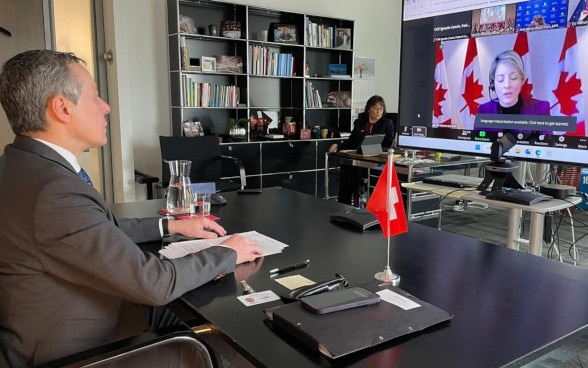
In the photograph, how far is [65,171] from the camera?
43.9 inches

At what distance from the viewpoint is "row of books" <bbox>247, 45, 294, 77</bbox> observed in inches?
206

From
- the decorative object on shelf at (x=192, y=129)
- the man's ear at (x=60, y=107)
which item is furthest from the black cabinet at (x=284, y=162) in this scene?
the man's ear at (x=60, y=107)

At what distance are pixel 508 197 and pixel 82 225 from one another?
1931 mm

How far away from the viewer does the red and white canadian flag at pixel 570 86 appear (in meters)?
2.14

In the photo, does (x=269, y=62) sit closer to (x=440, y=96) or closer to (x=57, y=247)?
(x=440, y=96)

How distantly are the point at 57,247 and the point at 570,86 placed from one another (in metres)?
2.20

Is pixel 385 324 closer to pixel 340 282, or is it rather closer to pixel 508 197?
pixel 340 282

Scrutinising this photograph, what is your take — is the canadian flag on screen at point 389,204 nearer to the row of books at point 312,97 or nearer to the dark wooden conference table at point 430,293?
the dark wooden conference table at point 430,293

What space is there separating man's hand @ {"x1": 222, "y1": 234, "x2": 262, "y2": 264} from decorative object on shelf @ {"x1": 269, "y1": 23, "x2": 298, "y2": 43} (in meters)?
4.45

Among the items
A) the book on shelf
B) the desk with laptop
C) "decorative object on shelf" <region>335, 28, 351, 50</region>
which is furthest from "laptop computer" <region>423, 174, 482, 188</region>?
"decorative object on shelf" <region>335, 28, 351, 50</region>

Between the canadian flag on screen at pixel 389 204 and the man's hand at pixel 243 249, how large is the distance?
0.36 meters

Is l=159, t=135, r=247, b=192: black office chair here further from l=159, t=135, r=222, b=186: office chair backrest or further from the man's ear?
the man's ear

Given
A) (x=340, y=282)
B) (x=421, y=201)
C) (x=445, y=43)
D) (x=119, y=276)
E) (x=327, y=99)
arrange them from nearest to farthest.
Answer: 1. (x=119, y=276)
2. (x=340, y=282)
3. (x=445, y=43)
4. (x=421, y=201)
5. (x=327, y=99)

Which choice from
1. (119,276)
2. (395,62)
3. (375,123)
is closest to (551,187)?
(119,276)
